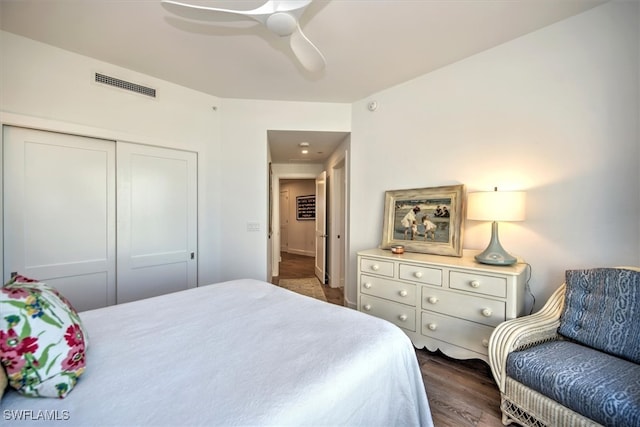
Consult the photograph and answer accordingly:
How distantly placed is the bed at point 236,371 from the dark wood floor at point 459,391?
23.5 inches

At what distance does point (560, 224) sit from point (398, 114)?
5.77 ft

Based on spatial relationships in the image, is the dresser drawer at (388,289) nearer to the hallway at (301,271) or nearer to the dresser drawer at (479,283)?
the dresser drawer at (479,283)

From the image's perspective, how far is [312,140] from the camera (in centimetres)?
372

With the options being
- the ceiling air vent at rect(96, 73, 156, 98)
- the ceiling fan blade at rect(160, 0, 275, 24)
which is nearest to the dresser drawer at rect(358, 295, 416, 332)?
the ceiling fan blade at rect(160, 0, 275, 24)

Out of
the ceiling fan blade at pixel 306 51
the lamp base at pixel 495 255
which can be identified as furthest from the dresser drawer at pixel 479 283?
the ceiling fan blade at pixel 306 51

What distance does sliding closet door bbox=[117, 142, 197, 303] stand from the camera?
253 cm

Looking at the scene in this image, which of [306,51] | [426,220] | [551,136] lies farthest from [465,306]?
[306,51]

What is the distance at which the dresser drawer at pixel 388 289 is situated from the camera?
7.38ft

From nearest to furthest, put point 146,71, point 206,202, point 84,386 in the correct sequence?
1. point 84,386
2. point 146,71
3. point 206,202

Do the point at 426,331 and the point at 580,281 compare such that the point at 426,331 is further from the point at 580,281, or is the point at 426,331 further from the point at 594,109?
the point at 594,109

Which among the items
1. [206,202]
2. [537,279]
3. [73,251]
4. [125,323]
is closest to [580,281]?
[537,279]

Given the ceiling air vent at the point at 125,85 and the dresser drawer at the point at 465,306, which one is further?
the ceiling air vent at the point at 125,85

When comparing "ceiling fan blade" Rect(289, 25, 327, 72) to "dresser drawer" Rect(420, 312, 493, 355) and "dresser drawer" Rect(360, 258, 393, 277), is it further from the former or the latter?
"dresser drawer" Rect(420, 312, 493, 355)

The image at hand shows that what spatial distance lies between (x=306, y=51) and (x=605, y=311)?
2.26 m
